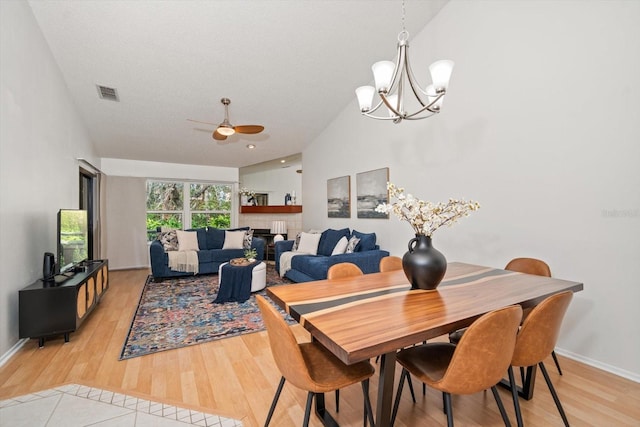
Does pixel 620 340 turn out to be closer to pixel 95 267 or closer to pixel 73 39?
pixel 95 267

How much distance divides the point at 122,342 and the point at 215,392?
1.32 meters

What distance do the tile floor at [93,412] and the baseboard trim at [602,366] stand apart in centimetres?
268

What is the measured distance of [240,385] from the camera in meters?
2.04

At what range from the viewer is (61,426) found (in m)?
1.64

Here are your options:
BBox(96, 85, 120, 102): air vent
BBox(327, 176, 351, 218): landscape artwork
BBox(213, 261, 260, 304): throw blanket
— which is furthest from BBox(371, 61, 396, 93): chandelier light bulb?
BBox(96, 85, 120, 102): air vent

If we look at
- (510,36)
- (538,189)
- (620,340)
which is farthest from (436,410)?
(510,36)

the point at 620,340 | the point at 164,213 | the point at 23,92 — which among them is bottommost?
the point at 620,340

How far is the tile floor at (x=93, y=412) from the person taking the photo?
1664mm

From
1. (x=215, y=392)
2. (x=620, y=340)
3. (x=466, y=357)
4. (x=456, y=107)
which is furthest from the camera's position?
(x=456, y=107)

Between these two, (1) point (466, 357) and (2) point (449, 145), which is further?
(2) point (449, 145)

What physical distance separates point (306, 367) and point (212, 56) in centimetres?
367

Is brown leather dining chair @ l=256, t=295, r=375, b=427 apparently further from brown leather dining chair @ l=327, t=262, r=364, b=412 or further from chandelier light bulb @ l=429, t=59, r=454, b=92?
chandelier light bulb @ l=429, t=59, r=454, b=92

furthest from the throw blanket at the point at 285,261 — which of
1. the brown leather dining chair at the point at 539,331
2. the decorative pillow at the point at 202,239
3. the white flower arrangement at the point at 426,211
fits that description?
the brown leather dining chair at the point at 539,331

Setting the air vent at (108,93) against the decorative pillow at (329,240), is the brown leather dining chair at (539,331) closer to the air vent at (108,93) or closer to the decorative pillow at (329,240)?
the decorative pillow at (329,240)
